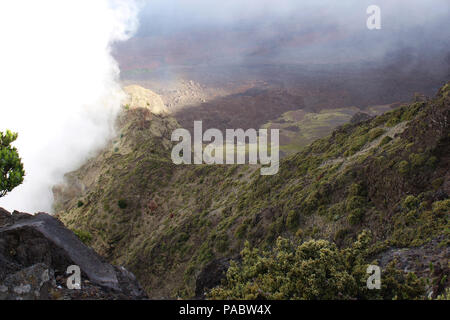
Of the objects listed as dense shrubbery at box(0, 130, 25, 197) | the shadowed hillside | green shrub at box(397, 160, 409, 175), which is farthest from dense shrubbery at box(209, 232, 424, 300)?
dense shrubbery at box(0, 130, 25, 197)

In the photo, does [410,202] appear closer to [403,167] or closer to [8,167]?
[403,167]

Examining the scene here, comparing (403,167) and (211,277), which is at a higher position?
(403,167)

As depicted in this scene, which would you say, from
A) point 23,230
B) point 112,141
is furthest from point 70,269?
point 112,141

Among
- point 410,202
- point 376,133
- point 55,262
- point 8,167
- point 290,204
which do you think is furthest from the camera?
point 376,133

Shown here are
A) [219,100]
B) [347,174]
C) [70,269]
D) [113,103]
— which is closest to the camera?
[70,269]

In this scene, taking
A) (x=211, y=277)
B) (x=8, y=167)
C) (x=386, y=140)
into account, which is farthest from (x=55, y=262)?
(x=386, y=140)

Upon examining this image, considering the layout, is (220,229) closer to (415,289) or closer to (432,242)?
(432,242)

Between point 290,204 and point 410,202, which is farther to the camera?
point 290,204
